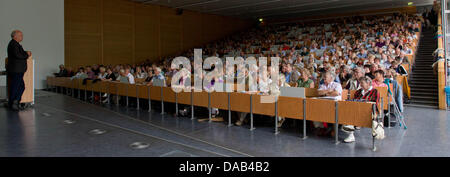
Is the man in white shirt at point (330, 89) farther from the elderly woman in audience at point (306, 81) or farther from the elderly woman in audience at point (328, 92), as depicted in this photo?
the elderly woman in audience at point (306, 81)

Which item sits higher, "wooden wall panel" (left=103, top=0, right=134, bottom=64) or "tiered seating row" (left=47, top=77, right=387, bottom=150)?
"wooden wall panel" (left=103, top=0, right=134, bottom=64)

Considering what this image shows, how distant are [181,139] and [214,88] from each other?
1456 millimetres

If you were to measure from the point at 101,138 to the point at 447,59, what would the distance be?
680cm

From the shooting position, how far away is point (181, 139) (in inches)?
157

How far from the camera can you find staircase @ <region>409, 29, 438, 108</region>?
6996mm


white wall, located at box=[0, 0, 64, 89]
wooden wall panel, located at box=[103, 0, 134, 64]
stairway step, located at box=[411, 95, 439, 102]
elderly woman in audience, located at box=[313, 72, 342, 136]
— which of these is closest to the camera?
elderly woman in audience, located at box=[313, 72, 342, 136]

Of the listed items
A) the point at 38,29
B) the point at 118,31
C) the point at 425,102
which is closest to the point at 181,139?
the point at 425,102

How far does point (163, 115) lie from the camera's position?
234 inches

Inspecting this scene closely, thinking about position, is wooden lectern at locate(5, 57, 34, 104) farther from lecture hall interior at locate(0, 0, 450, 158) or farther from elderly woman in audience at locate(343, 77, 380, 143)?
elderly woman in audience at locate(343, 77, 380, 143)

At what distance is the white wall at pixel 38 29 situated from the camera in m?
9.95

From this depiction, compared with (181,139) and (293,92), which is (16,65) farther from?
(293,92)

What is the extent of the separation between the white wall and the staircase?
1151 cm

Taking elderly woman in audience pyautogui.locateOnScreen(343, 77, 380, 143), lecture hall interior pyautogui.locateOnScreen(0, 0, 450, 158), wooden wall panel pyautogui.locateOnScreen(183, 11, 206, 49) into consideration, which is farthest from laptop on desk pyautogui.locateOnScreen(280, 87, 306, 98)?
wooden wall panel pyautogui.locateOnScreen(183, 11, 206, 49)
